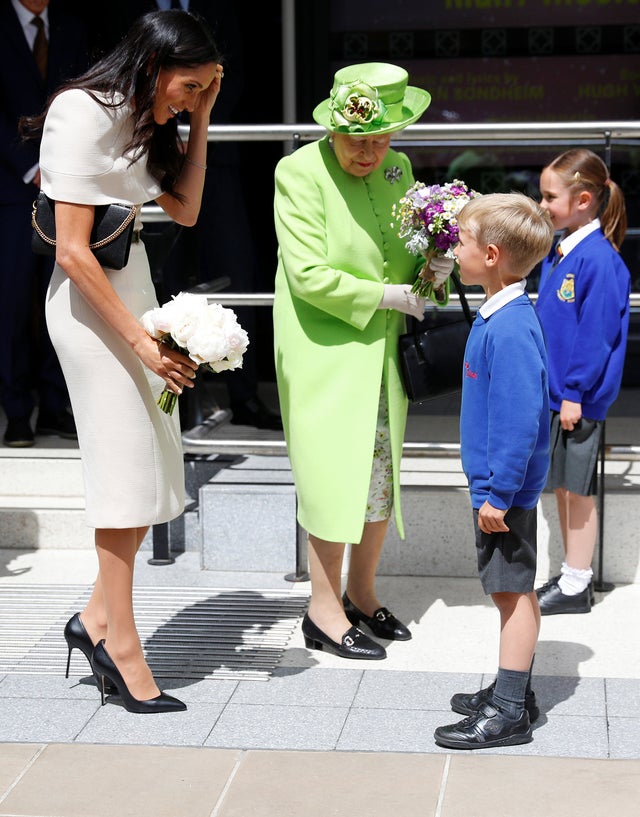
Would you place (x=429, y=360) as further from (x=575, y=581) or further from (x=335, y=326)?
(x=575, y=581)

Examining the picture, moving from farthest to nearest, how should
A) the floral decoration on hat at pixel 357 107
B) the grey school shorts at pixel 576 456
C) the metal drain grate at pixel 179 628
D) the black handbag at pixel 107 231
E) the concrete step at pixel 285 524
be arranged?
the concrete step at pixel 285 524, the grey school shorts at pixel 576 456, the metal drain grate at pixel 179 628, the floral decoration on hat at pixel 357 107, the black handbag at pixel 107 231

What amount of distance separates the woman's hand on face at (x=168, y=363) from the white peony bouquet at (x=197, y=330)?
2cm

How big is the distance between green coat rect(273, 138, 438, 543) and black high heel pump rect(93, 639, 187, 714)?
0.75 metres

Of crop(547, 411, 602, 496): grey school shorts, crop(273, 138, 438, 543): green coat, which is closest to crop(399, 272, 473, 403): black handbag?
crop(273, 138, 438, 543): green coat

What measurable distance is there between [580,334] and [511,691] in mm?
1381

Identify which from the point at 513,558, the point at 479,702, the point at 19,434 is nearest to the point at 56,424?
the point at 19,434

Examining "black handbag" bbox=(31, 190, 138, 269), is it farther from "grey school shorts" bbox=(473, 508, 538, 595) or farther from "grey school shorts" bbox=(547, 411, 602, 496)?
"grey school shorts" bbox=(547, 411, 602, 496)

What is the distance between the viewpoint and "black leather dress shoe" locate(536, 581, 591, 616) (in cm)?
470

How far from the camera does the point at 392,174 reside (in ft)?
14.3

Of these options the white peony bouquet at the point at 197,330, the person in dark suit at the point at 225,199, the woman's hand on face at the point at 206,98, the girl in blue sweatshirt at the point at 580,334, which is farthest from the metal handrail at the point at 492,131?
the person in dark suit at the point at 225,199

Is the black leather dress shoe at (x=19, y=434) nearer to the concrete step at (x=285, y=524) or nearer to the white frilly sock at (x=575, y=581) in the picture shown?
the concrete step at (x=285, y=524)

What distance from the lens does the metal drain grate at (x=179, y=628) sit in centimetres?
432

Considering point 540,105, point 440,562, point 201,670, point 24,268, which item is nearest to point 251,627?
point 201,670

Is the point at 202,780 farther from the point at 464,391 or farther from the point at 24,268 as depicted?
the point at 24,268
